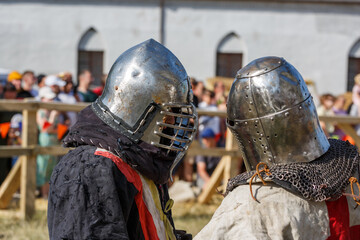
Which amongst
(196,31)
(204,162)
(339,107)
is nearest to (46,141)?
(204,162)

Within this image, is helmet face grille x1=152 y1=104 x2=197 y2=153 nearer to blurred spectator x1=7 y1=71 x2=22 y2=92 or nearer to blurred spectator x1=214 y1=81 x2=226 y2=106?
blurred spectator x1=7 y1=71 x2=22 y2=92

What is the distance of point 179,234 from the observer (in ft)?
10.6

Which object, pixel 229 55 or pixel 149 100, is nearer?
pixel 149 100

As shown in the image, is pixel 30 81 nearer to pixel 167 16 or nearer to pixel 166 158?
pixel 166 158

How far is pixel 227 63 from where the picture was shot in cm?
2030

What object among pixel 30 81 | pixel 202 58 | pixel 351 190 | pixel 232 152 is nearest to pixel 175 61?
pixel 351 190

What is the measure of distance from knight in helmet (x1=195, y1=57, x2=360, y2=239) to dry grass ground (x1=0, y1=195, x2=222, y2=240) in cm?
333

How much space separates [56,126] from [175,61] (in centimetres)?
518

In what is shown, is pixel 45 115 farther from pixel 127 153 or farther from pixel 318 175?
pixel 318 175

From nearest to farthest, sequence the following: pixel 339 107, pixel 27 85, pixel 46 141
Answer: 1. pixel 46 141
2. pixel 27 85
3. pixel 339 107

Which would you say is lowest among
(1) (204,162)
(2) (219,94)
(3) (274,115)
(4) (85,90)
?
(1) (204,162)

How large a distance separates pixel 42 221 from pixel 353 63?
15949 millimetres

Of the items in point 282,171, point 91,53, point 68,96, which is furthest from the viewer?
point 91,53

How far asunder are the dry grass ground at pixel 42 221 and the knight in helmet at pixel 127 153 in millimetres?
3249
